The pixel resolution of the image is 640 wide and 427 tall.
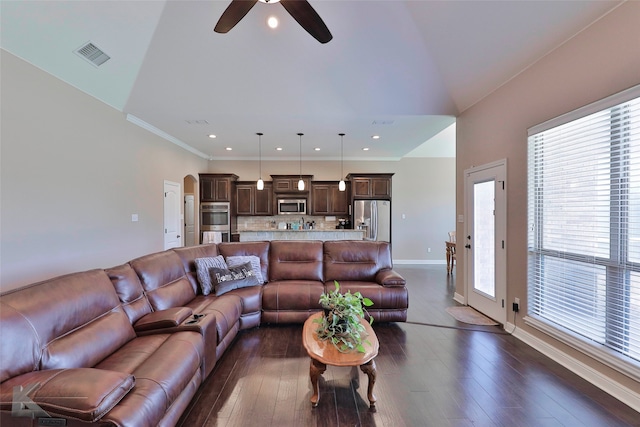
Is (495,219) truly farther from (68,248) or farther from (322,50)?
(68,248)

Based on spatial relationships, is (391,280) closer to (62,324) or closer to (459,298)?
(459,298)

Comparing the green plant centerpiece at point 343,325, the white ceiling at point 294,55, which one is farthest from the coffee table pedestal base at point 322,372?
the white ceiling at point 294,55

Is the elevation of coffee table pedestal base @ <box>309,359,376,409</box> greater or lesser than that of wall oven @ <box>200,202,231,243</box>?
lesser

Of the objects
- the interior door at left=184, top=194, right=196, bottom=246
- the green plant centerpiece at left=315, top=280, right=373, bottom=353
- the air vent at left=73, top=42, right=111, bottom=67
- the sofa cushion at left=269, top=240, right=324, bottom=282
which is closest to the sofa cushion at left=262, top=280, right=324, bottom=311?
the sofa cushion at left=269, top=240, right=324, bottom=282

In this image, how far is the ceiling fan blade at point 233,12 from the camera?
211 cm

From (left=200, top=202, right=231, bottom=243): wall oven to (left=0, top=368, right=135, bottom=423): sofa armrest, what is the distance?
5675mm

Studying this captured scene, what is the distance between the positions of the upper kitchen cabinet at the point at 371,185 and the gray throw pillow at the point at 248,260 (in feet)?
12.7

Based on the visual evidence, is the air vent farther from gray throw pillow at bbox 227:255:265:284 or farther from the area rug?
the area rug

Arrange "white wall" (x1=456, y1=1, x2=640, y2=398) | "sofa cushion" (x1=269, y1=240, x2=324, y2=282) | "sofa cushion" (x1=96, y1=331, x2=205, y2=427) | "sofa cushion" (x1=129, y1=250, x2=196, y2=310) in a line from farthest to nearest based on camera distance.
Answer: "sofa cushion" (x1=269, y1=240, x2=324, y2=282) < "sofa cushion" (x1=129, y1=250, x2=196, y2=310) < "white wall" (x1=456, y1=1, x2=640, y2=398) < "sofa cushion" (x1=96, y1=331, x2=205, y2=427)

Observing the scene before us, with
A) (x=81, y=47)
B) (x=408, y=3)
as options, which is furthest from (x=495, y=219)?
(x=81, y=47)

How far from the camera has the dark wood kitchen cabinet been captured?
7094 mm

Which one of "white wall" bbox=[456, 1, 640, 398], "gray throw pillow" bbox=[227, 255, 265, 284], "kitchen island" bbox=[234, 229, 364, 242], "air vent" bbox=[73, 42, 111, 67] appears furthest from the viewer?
"kitchen island" bbox=[234, 229, 364, 242]

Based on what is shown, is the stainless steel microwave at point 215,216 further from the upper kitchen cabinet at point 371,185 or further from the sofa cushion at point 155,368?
Result: the sofa cushion at point 155,368

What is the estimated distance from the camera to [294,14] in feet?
7.17
